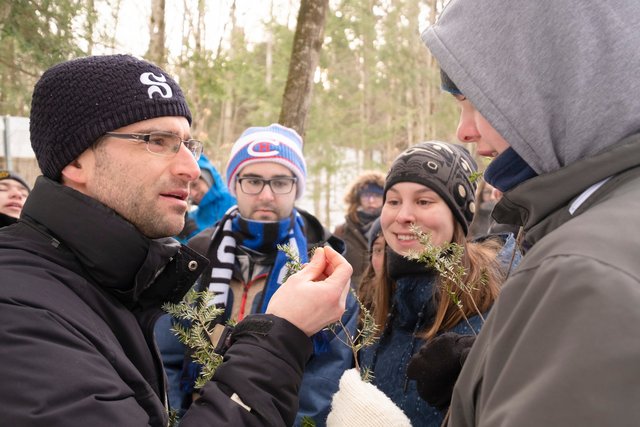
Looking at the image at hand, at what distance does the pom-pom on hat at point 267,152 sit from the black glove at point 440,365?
221cm

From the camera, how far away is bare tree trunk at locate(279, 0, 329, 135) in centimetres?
560

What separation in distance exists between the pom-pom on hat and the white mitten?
224cm

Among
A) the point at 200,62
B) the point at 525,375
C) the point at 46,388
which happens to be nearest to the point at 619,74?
the point at 525,375

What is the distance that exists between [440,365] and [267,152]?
2316 millimetres

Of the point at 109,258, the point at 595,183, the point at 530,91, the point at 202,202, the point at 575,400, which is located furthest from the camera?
the point at 202,202

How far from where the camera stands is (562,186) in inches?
42.8

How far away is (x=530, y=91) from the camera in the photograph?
116 centimetres

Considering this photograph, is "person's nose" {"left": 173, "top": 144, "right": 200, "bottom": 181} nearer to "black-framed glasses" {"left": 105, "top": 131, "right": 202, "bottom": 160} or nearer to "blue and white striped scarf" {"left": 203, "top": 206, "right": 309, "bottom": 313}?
"black-framed glasses" {"left": 105, "top": 131, "right": 202, "bottom": 160}

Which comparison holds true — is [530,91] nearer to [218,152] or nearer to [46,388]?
[46,388]

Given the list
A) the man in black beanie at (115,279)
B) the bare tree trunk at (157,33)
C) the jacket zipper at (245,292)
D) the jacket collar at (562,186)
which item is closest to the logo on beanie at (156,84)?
→ the man in black beanie at (115,279)

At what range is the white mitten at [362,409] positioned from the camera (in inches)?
65.8

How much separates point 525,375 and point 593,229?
0.91 ft

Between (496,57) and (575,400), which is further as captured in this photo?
(496,57)

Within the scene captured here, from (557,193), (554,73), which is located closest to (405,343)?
(557,193)
